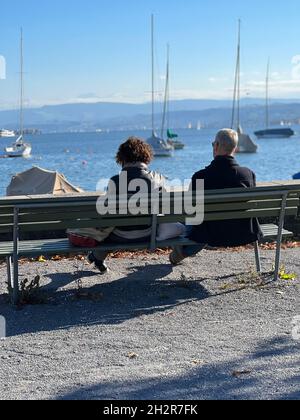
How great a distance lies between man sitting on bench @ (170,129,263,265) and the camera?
668 centimetres

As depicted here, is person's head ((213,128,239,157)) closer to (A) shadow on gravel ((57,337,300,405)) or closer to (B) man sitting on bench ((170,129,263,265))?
(B) man sitting on bench ((170,129,263,265))

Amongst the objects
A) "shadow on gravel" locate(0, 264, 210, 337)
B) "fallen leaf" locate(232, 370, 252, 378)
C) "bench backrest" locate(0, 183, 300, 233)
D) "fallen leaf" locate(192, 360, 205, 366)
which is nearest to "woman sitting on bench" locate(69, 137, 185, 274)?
"bench backrest" locate(0, 183, 300, 233)

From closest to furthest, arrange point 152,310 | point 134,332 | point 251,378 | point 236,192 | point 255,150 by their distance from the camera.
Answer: point 251,378 < point 134,332 < point 152,310 < point 236,192 < point 255,150

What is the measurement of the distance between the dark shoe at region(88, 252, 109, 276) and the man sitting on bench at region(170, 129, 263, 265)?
2.97 feet

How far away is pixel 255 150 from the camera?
7606 centimetres

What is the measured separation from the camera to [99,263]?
284 inches

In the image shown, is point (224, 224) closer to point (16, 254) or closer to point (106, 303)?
point (106, 303)

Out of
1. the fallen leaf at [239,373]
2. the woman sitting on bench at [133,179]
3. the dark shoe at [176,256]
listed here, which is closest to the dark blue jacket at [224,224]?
the woman sitting on bench at [133,179]

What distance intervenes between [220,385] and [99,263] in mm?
3000

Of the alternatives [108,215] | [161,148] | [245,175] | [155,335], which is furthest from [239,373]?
[161,148]

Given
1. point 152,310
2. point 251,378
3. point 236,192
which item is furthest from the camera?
point 236,192
